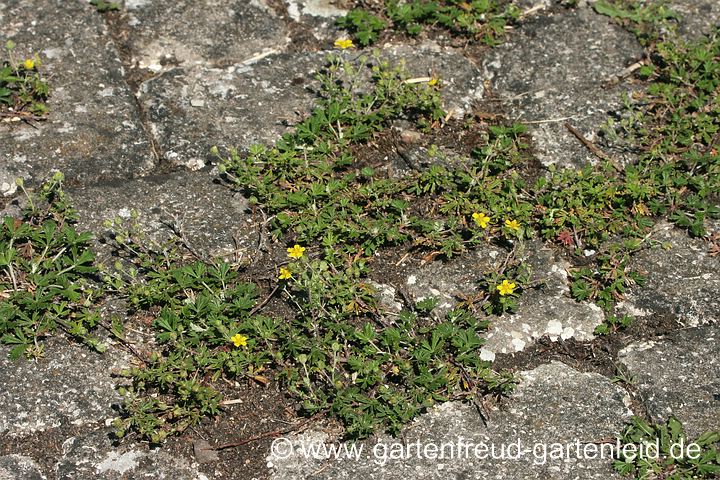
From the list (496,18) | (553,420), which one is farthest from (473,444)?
(496,18)

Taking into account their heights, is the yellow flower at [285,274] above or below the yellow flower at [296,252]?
below

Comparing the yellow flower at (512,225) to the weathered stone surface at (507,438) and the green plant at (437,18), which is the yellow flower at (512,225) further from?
the green plant at (437,18)

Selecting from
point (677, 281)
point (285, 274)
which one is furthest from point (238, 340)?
point (677, 281)

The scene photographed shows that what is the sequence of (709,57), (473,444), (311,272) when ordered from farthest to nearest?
(709,57)
(311,272)
(473,444)

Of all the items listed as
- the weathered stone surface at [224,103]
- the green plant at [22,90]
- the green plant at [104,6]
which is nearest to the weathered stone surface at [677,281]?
the weathered stone surface at [224,103]

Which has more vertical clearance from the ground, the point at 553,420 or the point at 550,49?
the point at 550,49

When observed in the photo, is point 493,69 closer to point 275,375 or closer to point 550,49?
point 550,49

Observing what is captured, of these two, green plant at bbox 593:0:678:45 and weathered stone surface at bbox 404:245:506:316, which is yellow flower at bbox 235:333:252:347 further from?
green plant at bbox 593:0:678:45
